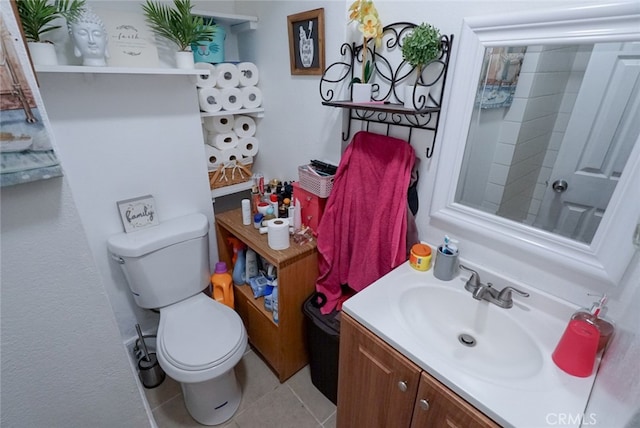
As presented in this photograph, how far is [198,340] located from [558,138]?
1.52 meters

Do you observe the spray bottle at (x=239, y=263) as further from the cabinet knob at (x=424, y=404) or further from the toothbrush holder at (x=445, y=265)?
the cabinet knob at (x=424, y=404)

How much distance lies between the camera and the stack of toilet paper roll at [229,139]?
1727 mm

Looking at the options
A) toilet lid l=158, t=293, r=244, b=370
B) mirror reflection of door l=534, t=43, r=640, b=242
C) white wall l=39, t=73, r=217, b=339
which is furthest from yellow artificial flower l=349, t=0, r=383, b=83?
toilet lid l=158, t=293, r=244, b=370

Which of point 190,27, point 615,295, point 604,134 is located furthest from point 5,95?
point 615,295

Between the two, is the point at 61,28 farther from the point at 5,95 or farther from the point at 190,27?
the point at 5,95

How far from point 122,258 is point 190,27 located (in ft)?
3.41

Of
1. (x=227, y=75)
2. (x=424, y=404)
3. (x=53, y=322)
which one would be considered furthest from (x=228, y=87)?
(x=424, y=404)

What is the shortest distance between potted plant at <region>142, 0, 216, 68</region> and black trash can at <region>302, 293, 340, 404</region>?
1248 millimetres

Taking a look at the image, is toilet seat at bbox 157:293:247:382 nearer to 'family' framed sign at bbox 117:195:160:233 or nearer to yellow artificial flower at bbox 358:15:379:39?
'family' framed sign at bbox 117:195:160:233

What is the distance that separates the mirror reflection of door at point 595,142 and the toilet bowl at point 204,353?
1292 mm

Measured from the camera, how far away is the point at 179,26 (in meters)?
1.26

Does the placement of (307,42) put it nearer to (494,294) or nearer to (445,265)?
(445,265)

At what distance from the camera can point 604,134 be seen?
802mm

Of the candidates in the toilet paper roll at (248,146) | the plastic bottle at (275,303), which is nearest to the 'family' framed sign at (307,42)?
the toilet paper roll at (248,146)
